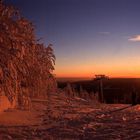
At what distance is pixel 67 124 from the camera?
1459cm

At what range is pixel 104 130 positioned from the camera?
44.1ft

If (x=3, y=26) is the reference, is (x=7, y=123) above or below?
below

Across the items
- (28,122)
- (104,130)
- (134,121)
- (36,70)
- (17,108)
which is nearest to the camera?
(104,130)

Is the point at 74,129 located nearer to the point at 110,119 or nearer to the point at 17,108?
the point at 110,119

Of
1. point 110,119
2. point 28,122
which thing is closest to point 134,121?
point 110,119

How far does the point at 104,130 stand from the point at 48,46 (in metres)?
10.8

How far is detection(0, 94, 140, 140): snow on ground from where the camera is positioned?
12.2 metres

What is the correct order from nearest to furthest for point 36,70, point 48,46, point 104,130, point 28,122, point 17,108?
point 104,130
point 28,122
point 17,108
point 36,70
point 48,46

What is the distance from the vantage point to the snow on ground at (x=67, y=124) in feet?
40.0

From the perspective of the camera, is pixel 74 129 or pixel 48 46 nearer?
pixel 74 129

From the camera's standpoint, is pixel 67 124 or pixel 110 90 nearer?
pixel 67 124

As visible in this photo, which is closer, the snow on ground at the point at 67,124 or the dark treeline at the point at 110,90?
the snow on ground at the point at 67,124

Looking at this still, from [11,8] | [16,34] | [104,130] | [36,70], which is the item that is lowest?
[104,130]

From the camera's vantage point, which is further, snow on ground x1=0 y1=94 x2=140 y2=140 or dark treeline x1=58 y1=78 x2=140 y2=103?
dark treeline x1=58 y1=78 x2=140 y2=103
